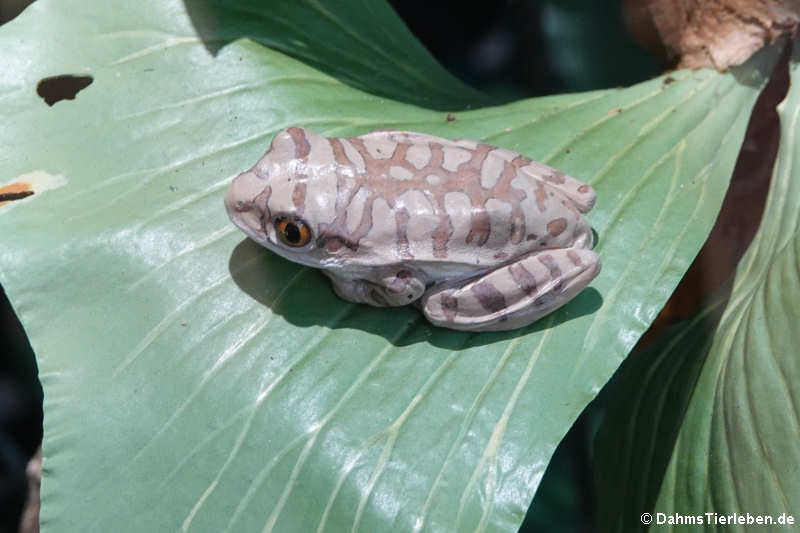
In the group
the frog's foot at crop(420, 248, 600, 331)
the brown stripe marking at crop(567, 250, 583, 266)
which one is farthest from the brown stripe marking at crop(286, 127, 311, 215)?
the brown stripe marking at crop(567, 250, 583, 266)

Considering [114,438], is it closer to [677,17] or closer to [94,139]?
[94,139]

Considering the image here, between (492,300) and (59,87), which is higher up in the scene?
(59,87)

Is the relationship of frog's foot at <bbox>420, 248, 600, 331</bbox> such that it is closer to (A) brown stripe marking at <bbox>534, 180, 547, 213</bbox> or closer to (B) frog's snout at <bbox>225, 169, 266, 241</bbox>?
(A) brown stripe marking at <bbox>534, 180, 547, 213</bbox>

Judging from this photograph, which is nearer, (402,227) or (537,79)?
(402,227)

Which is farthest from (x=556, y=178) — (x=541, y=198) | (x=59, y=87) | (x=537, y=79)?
(x=537, y=79)

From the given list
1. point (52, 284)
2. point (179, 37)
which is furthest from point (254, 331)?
point (179, 37)

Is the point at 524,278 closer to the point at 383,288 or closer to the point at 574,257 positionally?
the point at 574,257
